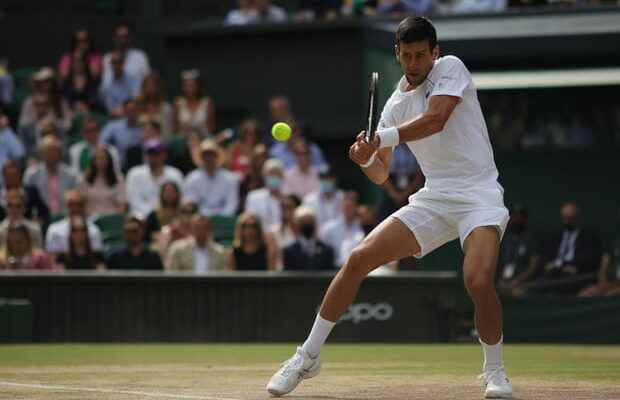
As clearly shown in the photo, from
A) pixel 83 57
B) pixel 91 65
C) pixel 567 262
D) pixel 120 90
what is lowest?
pixel 567 262

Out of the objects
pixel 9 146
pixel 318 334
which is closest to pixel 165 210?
pixel 9 146

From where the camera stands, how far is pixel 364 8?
17891mm

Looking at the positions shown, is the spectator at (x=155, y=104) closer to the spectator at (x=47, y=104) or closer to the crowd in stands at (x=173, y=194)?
the crowd in stands at (x=173, y=194)

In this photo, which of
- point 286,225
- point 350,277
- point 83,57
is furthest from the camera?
point 83,57

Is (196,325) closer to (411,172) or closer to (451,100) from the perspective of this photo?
(411,172)

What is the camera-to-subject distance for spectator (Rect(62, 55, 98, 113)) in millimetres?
17516

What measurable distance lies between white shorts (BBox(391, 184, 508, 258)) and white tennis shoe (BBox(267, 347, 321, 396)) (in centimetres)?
84

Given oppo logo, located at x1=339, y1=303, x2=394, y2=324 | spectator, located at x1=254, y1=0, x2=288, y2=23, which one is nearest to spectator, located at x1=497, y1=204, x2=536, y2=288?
oppo logo, located at x1=339, y1=303, x2=394, y2=324

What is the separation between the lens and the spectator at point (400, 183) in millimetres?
15156

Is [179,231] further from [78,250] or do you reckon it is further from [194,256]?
[78,250]

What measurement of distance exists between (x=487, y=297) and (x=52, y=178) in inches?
353

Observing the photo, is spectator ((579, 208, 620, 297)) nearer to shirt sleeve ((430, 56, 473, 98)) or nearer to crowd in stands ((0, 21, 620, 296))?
crowd in stands ((0, 21, 620, 296))

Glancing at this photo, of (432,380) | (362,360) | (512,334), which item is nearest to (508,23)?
(512,334)

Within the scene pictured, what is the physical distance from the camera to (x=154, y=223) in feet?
48.5
